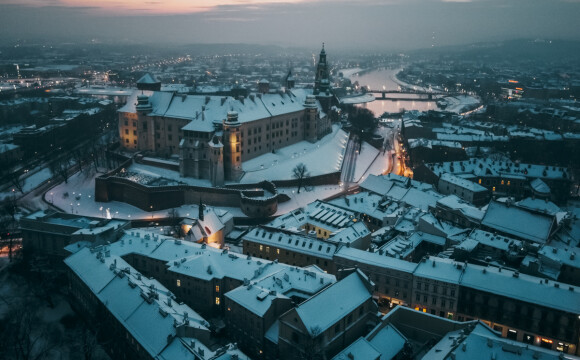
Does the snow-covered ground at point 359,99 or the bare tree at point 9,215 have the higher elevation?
the snow-covered ground at point 359,99

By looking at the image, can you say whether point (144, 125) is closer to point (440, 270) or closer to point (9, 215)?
point (9, 215)

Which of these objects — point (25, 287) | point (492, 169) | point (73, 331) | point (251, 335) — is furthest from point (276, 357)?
point (492, 169)

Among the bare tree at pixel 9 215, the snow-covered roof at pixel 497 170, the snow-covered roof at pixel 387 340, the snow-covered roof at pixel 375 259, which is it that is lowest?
the bare tree at pixel 9 215

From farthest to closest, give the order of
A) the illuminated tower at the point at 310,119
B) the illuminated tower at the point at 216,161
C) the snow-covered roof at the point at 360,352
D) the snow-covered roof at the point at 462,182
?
the illuminated tower at the point at 310,119
the illuminated tower at the point at 216,161
the snow-covered roof at the point at 462,182
the snow-covered roof at the point at 360,352

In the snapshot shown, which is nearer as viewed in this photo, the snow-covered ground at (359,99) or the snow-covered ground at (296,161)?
the snow-covered ground at (296,161)

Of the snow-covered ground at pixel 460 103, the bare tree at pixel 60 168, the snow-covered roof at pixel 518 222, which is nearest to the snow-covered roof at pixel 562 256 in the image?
the snow-covered roof at pixel 518 222

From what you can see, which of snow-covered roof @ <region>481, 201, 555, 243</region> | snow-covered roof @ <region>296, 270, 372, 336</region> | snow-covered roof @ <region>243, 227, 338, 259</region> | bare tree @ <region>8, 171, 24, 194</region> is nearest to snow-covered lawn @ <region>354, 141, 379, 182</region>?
snow-covered roof @ <region>481, 201, 555, 243</region>

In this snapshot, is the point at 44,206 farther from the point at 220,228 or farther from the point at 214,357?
the point at 214,357

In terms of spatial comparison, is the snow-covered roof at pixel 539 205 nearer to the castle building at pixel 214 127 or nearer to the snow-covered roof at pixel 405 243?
the snow-covered roof at pixel 405 243
